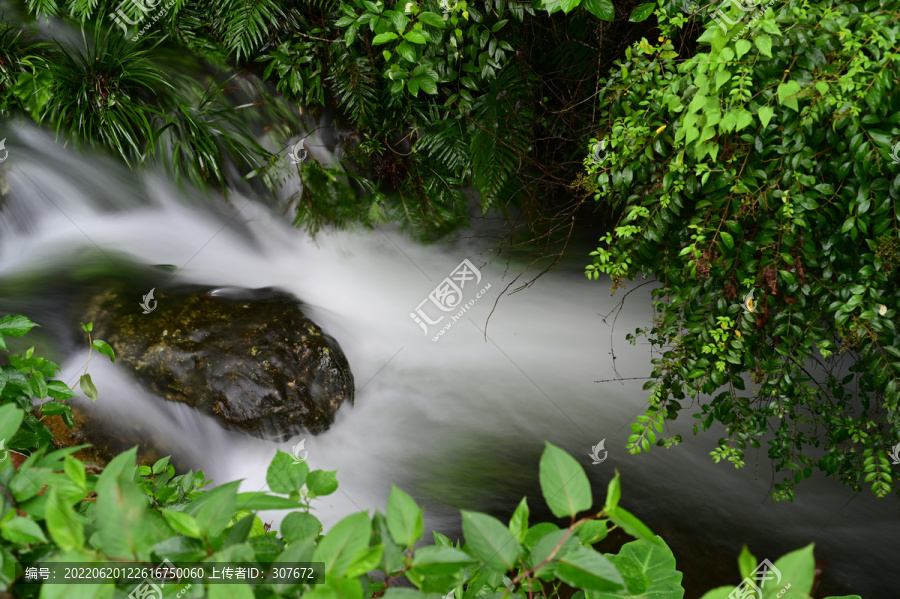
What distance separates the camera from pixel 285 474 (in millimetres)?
635

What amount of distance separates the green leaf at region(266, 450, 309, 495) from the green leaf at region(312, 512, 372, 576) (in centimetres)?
11

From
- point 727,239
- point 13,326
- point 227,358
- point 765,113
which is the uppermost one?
point 765,113

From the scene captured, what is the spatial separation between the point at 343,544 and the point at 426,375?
2828mm

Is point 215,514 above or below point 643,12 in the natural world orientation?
below

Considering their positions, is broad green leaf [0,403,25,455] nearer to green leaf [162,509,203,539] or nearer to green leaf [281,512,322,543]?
green leaf [162,509,203,539]

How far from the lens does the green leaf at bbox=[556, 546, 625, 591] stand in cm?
52

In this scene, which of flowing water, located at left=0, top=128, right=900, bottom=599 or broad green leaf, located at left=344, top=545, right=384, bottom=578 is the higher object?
broad green leaf, located at left=344, top=545, right=384, bottom=578

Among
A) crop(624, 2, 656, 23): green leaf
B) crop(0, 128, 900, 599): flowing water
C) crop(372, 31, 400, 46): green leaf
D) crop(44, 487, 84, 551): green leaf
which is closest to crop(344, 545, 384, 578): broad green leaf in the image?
crop(44, 487, 84, 551): green leaf

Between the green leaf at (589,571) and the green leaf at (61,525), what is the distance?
0.49m

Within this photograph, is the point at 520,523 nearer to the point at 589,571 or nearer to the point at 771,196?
the point at 589,571

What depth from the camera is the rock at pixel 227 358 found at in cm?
286

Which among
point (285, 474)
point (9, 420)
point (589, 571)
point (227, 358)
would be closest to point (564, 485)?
point (589, 571)

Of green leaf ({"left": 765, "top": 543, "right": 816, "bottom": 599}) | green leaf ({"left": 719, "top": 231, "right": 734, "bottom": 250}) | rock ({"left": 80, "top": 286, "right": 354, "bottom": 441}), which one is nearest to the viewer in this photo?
green leaf ({"left": 765, "top": 543, "right": 816, "bottom": 599})

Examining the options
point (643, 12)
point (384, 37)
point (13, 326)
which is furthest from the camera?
point (384, 37)
